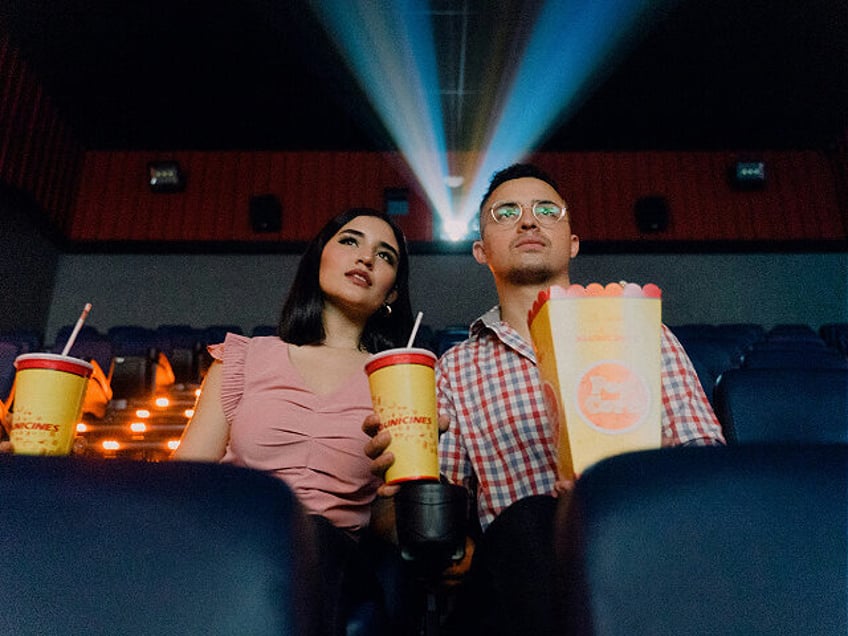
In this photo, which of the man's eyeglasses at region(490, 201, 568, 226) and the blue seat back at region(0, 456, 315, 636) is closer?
the blue seat back at region(0, 456, 315, 636)

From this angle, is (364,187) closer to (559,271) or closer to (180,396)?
(180,396)

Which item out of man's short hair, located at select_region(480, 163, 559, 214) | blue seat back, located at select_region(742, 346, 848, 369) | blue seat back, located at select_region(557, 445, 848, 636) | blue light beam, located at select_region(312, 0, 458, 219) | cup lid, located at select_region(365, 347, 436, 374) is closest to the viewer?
blue seat back, located at select_region(557, 445, 848, 636)

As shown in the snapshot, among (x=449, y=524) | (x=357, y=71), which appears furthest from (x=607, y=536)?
(x=357, y=71)

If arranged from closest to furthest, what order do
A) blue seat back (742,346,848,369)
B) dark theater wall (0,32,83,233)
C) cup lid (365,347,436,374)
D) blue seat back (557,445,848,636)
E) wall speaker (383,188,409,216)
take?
blue seat back (557,445,848,636)
cup lid (365,347,436,374)
blue seat back (742,346,848,369)
dark theater wall (0,32,83,233)
wall speaker (383,188,409,216)

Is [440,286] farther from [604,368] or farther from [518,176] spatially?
[604,368]

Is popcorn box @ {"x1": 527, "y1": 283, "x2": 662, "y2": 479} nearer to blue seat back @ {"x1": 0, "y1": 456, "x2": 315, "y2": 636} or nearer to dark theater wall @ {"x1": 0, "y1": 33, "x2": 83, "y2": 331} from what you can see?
blue seat back @ {"x1": 0, "y1": 456, "x2": 315, "y2": 636}

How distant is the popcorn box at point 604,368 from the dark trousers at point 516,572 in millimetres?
67

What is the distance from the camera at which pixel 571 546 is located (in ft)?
0.69

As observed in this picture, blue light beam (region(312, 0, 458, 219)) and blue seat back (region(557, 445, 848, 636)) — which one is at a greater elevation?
blue light beam (region(312, 0, 458, 219))

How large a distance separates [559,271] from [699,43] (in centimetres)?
228

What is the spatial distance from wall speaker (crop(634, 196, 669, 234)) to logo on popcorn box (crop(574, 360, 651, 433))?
9.71 feet

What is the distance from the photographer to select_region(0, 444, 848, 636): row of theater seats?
195 millimetres

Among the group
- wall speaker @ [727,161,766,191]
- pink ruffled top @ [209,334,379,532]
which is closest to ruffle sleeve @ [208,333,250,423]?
pink ruffled top @ [209,334,379,532]

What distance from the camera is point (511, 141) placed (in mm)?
3027
